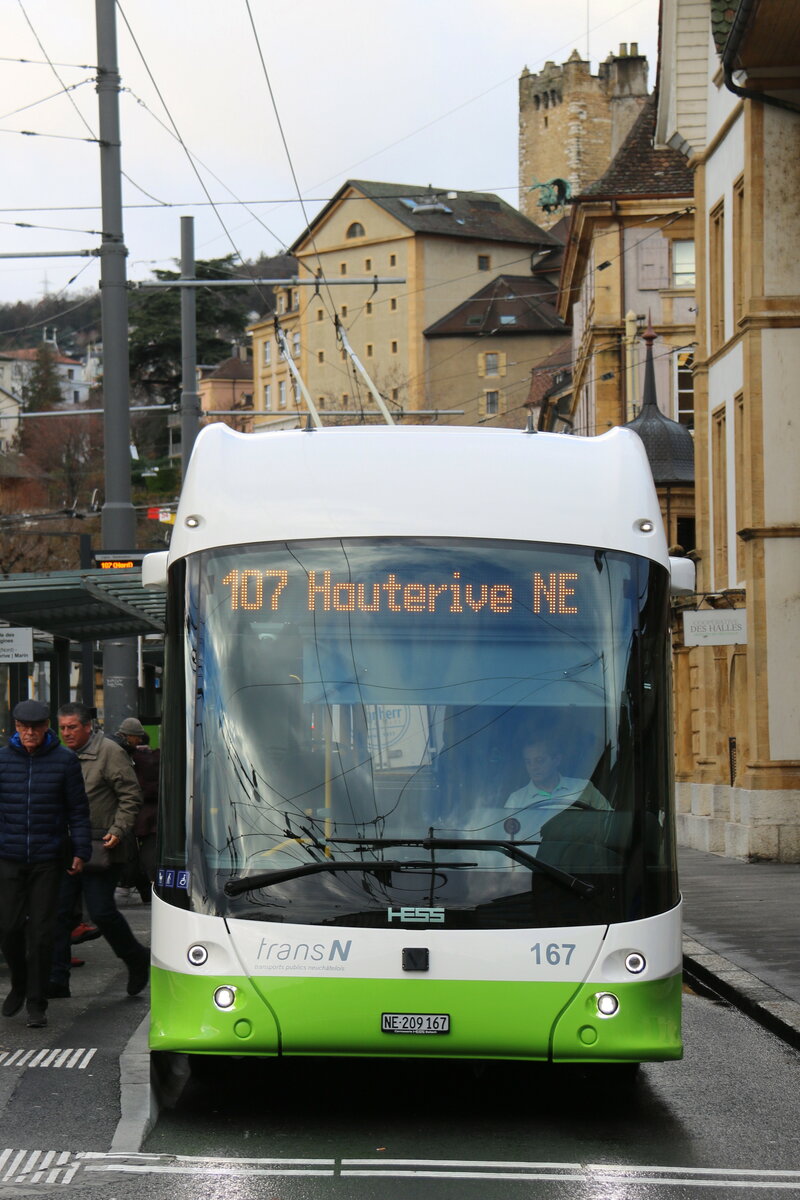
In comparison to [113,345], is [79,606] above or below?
below

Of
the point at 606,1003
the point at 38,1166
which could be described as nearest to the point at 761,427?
the point at 606,1003

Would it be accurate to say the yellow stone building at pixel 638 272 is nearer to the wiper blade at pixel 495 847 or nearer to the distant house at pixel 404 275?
the wiper blade at pixel 495 847

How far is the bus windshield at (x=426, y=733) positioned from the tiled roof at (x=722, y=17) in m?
16.7

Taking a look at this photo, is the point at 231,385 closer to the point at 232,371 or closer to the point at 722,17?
the point at 232,371

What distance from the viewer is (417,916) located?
773 cm

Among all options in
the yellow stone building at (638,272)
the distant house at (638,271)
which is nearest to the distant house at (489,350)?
the yellow stone building at (638,272)

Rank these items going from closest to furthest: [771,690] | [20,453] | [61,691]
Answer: [61,691], [771,690], [20,453]

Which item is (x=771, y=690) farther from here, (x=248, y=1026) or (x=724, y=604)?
(x=248, y=1026)

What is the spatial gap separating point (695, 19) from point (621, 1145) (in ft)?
77.0

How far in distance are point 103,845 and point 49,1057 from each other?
198 cm

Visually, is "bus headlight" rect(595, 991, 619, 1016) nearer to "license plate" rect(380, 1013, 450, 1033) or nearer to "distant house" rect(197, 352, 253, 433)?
"license plate" rect(380, 1013, 450, 1033)

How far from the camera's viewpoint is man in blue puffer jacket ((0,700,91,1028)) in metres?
10.6

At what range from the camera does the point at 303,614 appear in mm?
8188

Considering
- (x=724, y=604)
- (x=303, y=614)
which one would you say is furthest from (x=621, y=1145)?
(x=724, y=604)
